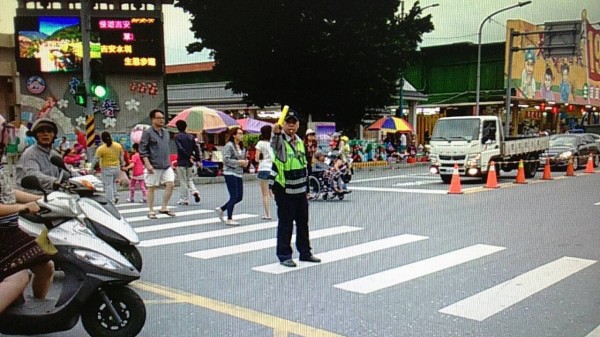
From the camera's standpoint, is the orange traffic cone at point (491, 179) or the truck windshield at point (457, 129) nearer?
the orange traffic cone at point (491, 179)

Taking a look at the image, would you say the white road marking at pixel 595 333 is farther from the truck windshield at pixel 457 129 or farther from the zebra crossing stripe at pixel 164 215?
the truck windshield at pixel 457 129

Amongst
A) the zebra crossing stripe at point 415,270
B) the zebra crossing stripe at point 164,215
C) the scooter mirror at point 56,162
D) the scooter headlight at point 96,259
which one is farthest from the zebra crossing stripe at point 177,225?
the scooter headlight at point 96,259

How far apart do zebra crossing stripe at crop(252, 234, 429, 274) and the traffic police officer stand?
160 millimetres

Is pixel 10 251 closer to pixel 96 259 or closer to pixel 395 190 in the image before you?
pixel 96 259

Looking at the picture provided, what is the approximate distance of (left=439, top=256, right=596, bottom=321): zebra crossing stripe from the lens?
5.07 m

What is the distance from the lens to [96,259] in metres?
4.00

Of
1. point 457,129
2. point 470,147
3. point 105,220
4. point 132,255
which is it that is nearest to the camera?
point 105,220

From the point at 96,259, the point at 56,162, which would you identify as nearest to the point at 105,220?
the point at 56,162

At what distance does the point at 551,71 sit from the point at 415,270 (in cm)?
3769

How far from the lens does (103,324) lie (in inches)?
162

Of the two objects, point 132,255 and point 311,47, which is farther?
point 311,47

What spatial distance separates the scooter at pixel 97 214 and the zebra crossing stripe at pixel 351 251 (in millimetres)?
1740

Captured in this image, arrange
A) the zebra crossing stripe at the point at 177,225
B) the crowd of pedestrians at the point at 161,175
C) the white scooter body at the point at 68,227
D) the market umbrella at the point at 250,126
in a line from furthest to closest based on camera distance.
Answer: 1. the market umbrella at the point at 250,126
2. the zebra crossing stripe at the point at 177,225
3. the white scooter body at the point at 68,227
4. the crowd of pedestrians at the point at 161,175

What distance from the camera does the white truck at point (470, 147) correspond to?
54.9ft
